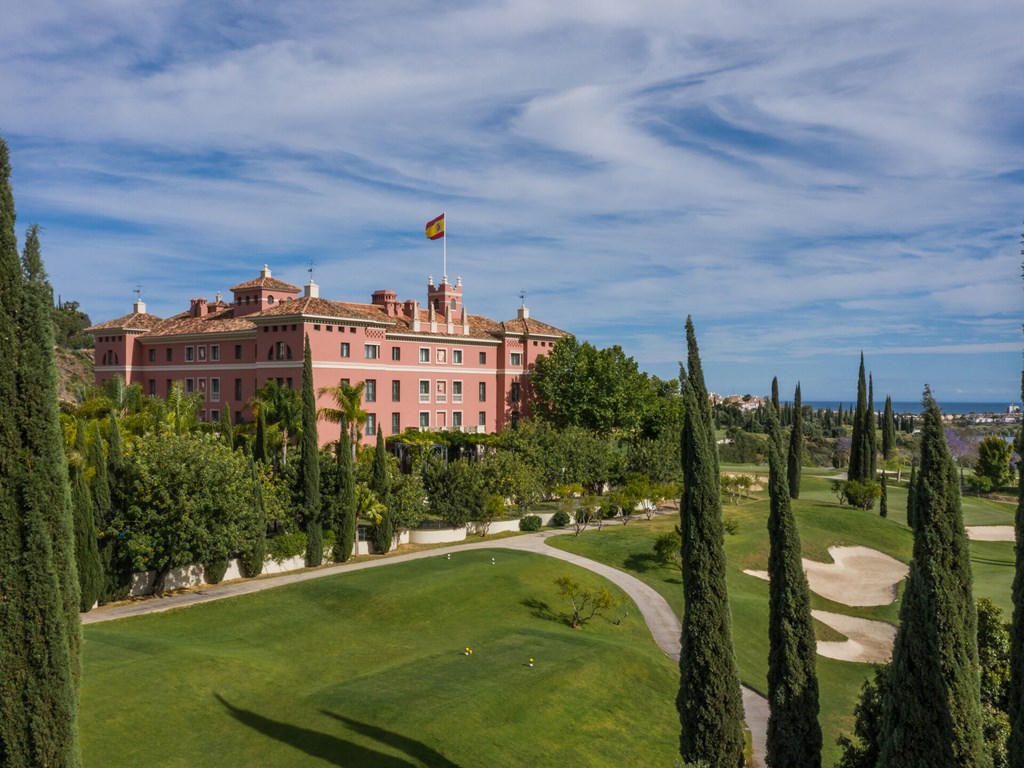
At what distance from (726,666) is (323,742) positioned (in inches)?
398

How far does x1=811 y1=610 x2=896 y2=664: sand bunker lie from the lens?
3330cm

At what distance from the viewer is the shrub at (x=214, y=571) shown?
36.6 m

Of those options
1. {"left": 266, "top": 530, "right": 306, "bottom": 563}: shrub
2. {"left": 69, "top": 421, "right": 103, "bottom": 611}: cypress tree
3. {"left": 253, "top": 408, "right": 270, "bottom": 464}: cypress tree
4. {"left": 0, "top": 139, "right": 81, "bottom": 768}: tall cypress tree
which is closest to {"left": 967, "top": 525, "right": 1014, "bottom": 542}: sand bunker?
{"left": 266, "top": 530, "right": 306, "bottom": 563}: shrub

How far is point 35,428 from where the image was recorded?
43.1 ft

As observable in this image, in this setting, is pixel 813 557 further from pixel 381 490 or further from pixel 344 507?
pixel 344 507

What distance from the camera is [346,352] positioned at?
60375 mm

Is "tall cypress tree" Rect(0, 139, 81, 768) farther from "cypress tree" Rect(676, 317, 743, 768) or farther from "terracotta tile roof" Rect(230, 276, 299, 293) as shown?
"terracotta tile roof" Rect(230, 276, 299, 293)

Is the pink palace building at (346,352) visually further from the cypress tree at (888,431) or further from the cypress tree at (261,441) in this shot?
the cypress tree at (888,431)

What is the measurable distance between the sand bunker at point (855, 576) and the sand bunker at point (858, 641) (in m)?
3.41

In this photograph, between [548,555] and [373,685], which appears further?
[548,555]

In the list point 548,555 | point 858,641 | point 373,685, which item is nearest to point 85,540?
point 373,685

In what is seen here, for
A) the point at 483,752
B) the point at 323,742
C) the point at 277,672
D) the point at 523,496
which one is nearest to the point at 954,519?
the point at 483,752

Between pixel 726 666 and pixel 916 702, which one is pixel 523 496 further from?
pixel 916 702

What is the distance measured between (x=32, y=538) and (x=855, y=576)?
4638cm
